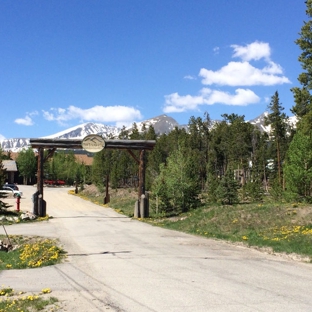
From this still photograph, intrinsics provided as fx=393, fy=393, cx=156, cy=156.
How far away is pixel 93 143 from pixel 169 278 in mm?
17028

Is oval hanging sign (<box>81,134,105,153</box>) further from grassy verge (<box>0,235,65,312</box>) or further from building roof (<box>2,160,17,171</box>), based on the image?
building roof (<box>2,160,17,171</box>)

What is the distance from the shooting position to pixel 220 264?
11.1 metres

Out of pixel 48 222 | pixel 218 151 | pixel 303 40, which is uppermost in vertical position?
pixel 303 40

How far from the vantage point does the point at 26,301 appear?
293 inches

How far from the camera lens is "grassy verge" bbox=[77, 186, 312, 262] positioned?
46.6 ft

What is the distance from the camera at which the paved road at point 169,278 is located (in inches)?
281

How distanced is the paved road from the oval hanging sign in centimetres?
991

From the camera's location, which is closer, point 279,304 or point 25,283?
point 279,304

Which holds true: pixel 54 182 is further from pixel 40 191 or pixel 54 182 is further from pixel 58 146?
pixel 58 146

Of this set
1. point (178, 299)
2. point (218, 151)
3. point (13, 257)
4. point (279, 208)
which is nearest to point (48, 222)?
point (13, 257)

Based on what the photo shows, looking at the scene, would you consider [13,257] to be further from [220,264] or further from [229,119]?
[229,119]

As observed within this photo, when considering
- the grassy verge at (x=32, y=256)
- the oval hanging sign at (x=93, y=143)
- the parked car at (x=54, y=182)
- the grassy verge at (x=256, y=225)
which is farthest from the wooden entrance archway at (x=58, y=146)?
the parked car at (x=54, y=182)

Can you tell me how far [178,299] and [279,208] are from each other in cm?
1414

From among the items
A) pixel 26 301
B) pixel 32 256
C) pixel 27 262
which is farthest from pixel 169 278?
pixel 32 256
